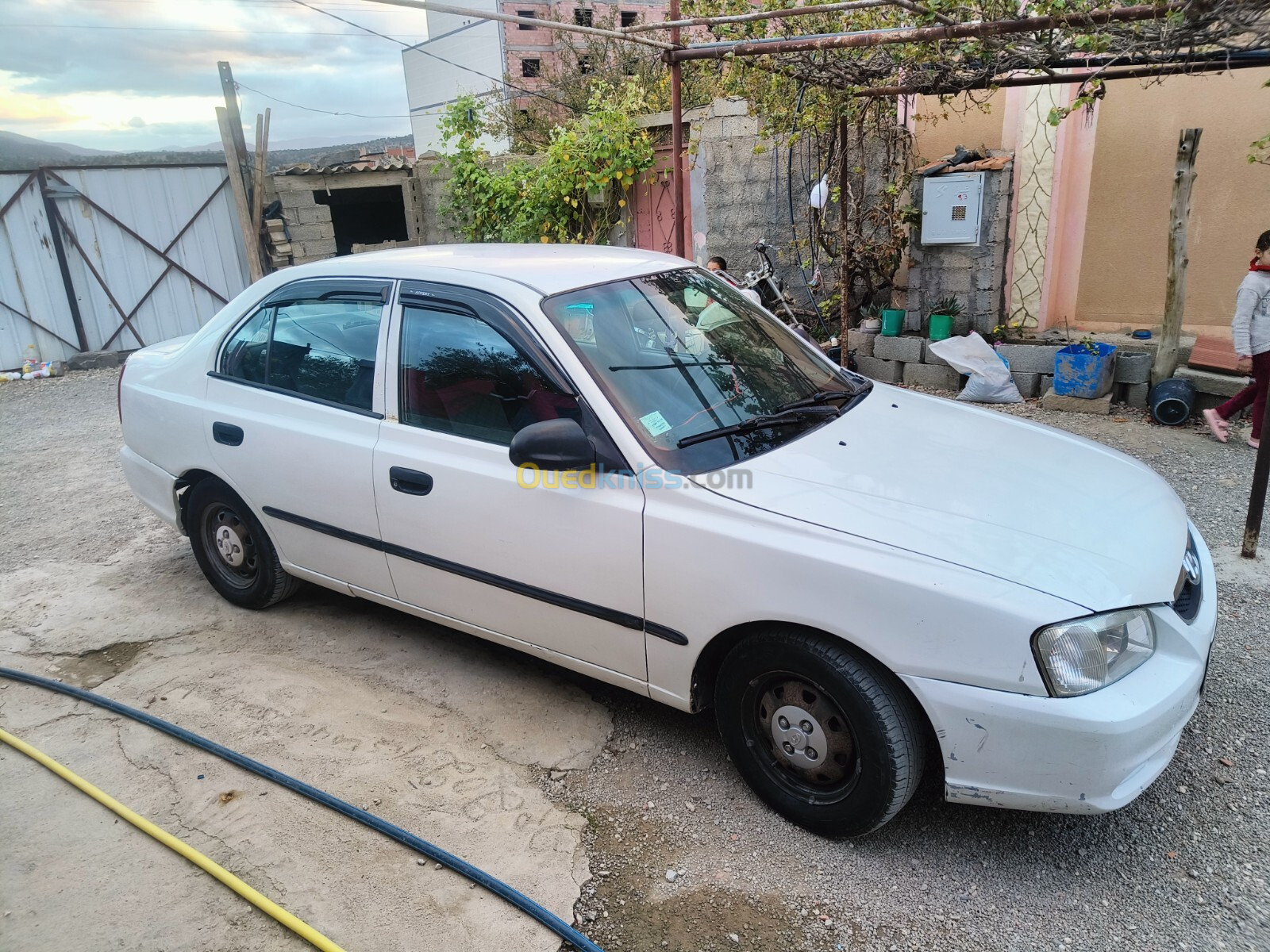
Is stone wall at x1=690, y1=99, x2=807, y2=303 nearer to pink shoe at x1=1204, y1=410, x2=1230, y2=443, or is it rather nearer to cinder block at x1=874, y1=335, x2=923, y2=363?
cinder block at x1=874, y1=335, x2=923, y2=363

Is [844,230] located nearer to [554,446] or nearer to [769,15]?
[769,15]

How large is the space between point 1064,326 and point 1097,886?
6960 millimetres

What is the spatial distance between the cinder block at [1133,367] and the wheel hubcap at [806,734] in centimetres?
→ 585

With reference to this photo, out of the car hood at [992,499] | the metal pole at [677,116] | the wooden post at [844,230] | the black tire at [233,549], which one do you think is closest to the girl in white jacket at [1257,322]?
the wooden post at [844,230]

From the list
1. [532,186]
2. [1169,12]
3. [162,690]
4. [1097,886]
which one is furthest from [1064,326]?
[162,690]

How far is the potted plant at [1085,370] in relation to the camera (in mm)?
6992

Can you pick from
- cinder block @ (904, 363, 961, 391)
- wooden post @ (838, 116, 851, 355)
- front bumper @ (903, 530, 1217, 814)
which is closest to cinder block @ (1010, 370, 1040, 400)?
cinder block @ (904, 363, 961, 391)

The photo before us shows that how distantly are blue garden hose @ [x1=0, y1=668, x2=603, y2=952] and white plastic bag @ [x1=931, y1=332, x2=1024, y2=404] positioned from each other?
620 centimetres

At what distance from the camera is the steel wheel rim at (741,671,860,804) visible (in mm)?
2613

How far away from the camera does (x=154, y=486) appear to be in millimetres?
4535

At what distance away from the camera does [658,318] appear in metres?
3.38

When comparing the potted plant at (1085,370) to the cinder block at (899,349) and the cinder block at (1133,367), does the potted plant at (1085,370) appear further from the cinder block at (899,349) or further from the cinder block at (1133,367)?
the cinder block at (899,349)

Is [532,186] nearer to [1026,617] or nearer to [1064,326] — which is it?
[1064,326]

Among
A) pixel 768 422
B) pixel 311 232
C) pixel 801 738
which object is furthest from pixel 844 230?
pixel 311 232
